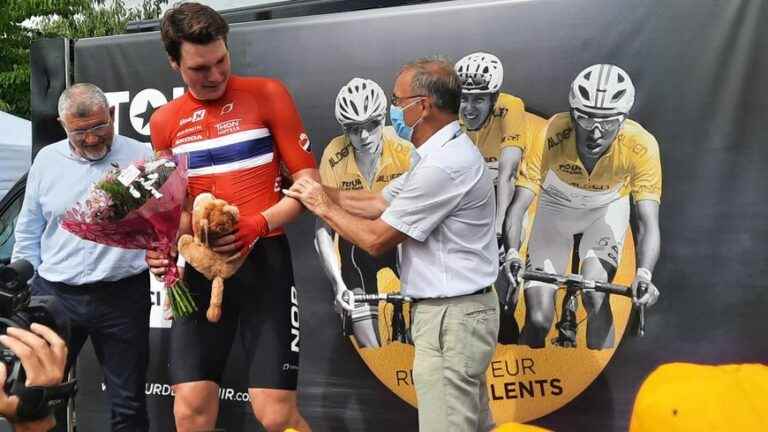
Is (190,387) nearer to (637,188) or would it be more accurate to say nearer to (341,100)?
(341,100)

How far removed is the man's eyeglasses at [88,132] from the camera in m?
3.55

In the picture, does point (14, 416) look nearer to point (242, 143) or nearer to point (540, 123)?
point (242, 143)

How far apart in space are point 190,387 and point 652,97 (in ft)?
6.46

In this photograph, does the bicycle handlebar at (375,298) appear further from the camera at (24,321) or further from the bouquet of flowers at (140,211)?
the camera at (24,321)

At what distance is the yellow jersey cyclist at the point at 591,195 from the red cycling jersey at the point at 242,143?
3.13ft

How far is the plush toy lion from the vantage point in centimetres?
278

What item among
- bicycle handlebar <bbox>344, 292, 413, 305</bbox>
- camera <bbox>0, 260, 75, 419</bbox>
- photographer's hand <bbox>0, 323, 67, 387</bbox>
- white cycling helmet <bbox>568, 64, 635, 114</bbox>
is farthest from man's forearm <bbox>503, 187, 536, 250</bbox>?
photographer's hand <bbox>0, 323, 67, 387</bbox>

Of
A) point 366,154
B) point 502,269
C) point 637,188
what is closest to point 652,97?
point 637,188

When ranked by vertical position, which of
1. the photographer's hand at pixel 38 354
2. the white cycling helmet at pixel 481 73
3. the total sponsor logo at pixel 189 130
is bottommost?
the total sponsor logo at pixel 189 130

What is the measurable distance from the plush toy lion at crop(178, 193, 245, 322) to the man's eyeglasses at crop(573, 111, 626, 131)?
137cm

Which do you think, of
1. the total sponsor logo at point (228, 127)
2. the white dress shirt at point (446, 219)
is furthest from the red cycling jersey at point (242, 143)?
the white dress shirt at point (446, 219)

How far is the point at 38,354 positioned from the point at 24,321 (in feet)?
1.40

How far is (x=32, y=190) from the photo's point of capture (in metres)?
3.72

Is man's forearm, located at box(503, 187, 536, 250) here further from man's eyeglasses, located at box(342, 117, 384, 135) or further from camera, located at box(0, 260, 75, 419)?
camera, located at box(0, 260, 75, 419)
